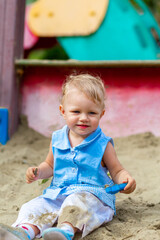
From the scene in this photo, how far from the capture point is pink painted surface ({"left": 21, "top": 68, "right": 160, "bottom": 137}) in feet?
9.72

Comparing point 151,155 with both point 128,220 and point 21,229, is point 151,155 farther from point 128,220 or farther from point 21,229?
point 21,229

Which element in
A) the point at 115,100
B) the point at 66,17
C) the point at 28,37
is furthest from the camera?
the point at 28,37

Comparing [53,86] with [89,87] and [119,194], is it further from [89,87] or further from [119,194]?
[89,87]

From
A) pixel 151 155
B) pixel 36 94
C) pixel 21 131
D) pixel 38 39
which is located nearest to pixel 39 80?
pixel 36 94

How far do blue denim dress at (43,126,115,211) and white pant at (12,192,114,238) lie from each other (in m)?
0.04

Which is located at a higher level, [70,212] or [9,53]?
[9,53]

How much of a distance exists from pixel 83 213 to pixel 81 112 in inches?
18.6

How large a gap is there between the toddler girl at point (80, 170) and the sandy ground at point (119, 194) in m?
0.10

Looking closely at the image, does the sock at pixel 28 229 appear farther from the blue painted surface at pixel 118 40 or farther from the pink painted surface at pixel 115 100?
the blue painted surface at pixel 118 40

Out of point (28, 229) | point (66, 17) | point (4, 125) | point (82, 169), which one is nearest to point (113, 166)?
point (82, 169)

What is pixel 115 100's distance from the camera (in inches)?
120

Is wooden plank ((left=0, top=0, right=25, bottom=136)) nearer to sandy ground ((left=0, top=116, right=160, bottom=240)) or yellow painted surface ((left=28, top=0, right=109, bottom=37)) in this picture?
sandy ground ((left=0, top=116, right=160, bottom=240))

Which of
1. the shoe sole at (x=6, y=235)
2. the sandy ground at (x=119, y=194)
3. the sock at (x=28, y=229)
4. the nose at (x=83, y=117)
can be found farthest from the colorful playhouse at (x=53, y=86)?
the shoe sole at (x=6, y=235)

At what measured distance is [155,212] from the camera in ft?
5.85
